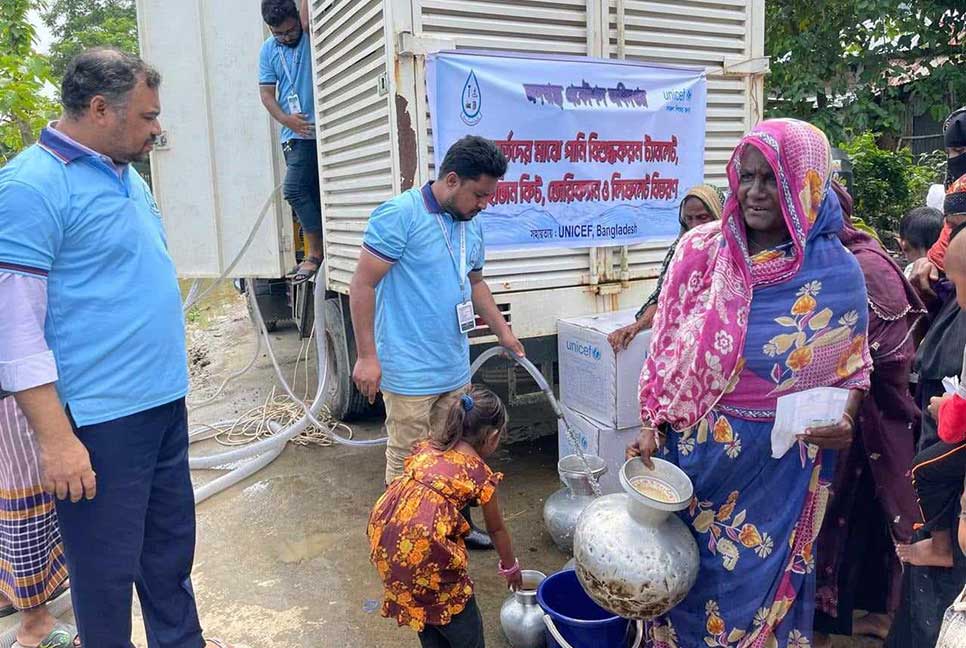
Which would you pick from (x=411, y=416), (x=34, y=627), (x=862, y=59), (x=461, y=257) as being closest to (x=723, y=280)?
(x=461, y=257)

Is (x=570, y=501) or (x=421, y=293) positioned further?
(x=570, y=501)

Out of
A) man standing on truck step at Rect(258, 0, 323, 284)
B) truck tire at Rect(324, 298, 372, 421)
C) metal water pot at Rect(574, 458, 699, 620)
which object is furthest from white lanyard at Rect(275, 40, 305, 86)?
metal water pot at Rect(574, 458, 699, 620)

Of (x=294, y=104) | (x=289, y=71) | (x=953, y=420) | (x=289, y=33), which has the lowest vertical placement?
(x=953, y=420)

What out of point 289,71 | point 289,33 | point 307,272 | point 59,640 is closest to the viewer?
point 59,640

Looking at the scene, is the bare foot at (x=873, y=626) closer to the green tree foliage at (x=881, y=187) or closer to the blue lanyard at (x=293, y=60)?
the blue lanyard at (x=293, y=60)

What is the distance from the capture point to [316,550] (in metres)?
3.43

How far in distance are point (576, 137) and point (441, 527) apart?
2362 mm

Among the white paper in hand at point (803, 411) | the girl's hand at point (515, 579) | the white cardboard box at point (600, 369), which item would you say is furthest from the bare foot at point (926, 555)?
the white cardboard box at point (600, 369)

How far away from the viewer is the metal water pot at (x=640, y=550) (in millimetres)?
1857

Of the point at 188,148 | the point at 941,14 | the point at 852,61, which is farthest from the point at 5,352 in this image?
the point at 941,14

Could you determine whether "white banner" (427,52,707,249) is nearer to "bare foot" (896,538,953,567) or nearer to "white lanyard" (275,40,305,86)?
"white lanyard" (275,40,305,86)

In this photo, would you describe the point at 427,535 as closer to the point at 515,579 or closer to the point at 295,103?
the point at 515,579

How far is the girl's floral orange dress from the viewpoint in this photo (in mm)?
1995

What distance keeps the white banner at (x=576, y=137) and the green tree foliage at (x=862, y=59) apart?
4.40m
